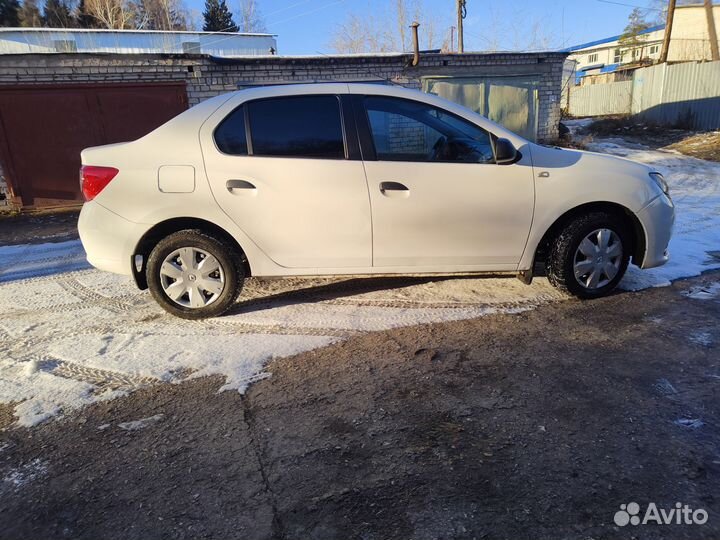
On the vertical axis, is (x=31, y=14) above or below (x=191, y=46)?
above

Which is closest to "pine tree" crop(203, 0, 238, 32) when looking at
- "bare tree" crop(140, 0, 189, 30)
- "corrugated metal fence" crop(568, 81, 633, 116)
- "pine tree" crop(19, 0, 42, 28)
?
"bare tree" crop(140, 0, 189, 30)

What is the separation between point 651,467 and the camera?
2.23 meters

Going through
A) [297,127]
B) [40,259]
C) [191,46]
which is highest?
[191,46]

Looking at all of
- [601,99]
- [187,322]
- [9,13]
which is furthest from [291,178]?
[9,13]

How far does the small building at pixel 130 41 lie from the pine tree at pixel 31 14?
2876 cm

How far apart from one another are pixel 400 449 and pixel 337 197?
206cm

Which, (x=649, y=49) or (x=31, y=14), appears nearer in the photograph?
(x=31, y=14)

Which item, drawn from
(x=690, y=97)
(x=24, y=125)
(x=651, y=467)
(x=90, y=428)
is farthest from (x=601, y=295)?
(x=690, y=97)

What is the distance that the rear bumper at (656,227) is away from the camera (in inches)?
160

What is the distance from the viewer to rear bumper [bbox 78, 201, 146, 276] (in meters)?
3.81

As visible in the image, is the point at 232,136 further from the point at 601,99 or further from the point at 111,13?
the point at 111,13

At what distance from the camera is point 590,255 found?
4.08 meters

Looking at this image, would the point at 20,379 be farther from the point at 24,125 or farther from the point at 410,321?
the point at 24,125

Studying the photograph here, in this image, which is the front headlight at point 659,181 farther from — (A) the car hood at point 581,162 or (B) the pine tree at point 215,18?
(B) the pine tree at point 215,18
